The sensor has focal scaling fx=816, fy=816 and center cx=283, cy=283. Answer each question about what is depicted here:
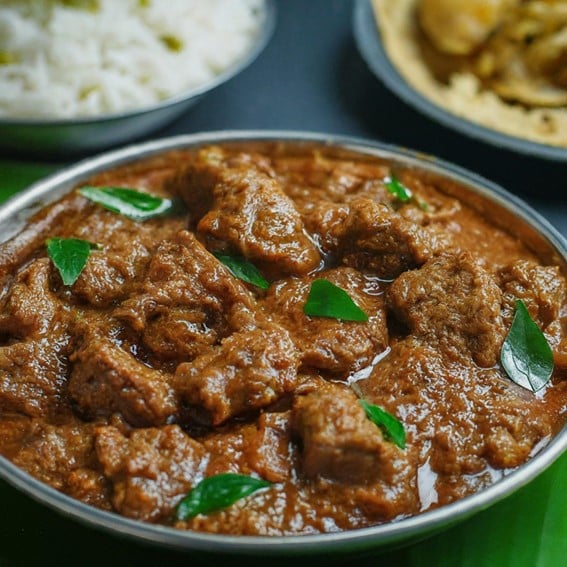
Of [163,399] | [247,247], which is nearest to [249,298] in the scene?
[247,247]

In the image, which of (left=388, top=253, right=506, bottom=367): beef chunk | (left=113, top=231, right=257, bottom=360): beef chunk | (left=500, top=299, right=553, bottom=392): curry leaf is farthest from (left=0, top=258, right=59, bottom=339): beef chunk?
(left=500, top=299, right=553, bottom=392): curry leaf

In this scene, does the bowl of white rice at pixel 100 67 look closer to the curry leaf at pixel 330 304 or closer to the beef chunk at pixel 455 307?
the curry leaf at pixel 330 304

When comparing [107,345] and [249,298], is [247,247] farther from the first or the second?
[107,345]

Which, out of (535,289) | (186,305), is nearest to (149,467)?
(186,305)

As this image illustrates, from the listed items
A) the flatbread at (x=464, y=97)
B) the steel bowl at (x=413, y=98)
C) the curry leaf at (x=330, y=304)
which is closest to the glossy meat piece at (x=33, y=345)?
the curry leaf at (x=330, y=304)

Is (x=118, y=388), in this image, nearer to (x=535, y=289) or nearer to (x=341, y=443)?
(x=341, y=443)

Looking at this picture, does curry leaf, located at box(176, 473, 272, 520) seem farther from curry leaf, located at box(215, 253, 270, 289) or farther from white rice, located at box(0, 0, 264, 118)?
white rice, located at box(0, 0, 264, 118)
